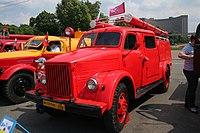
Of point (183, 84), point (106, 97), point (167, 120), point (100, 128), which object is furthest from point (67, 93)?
point (183, 84)

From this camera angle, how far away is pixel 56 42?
7895 mm

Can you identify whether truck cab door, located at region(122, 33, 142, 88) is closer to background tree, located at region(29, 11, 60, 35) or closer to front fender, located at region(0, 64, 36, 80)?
front fender, located at region(0, 64, 36, 80)

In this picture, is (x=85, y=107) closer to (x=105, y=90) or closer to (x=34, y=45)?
(x=105, y=90)

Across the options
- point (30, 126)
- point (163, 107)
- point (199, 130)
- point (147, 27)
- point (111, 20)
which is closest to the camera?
point (199, 130)

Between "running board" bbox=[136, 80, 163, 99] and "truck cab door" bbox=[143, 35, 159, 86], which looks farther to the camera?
"truck cab door" bbox=[143, 35, 159, 86]

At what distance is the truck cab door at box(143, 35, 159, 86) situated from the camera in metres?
5.55

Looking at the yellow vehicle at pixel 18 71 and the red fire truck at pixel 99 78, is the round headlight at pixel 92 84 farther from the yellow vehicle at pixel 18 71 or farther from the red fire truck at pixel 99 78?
the yellow vehicle at pixel 18 71

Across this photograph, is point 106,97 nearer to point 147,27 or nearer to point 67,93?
point 67,93

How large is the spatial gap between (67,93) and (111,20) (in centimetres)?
347

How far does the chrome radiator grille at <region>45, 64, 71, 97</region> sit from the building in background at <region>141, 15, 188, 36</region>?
8673 cm

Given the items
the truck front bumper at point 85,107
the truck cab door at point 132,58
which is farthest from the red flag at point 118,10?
the truck front bumper at point 85,107

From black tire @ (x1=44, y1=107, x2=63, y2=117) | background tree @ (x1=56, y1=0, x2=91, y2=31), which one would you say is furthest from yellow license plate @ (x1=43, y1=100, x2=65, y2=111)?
background tree @ (x1=56, y1=0, x2=91, y2=31)

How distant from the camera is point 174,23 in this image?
301ft

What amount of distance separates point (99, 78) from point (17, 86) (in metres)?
3.47
